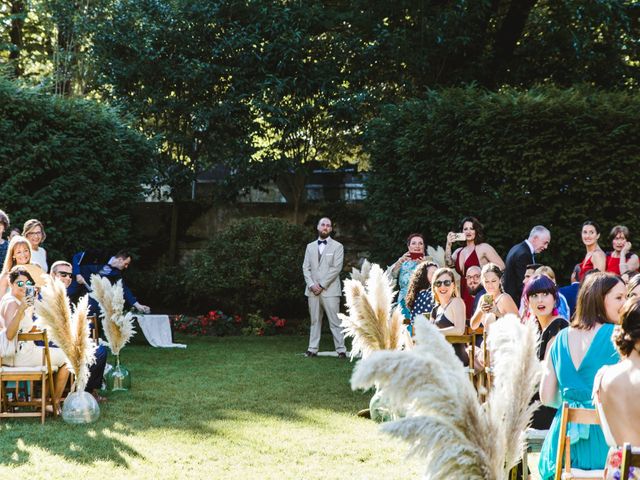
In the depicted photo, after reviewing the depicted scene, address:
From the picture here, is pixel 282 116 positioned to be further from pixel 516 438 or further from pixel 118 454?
pixel 516 438

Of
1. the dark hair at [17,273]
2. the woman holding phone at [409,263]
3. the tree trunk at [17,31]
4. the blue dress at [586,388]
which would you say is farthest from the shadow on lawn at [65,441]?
the tree trunk at [17,31]

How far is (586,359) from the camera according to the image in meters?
4.04

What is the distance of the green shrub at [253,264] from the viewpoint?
52.2 ft

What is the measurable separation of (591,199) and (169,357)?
22.3 ft

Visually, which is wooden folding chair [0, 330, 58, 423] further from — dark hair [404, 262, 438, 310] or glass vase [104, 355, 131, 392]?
dark hair [404, 262, 438, 310]

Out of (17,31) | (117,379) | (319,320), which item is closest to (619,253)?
(319,320)

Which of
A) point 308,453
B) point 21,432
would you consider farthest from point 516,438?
point 21,432

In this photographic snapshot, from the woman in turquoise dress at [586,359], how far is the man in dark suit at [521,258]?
5.61 m

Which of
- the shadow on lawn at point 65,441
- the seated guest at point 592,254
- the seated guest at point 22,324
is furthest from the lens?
the seated guest at point 592,254

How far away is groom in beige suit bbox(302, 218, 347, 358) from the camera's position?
1360 centimetres

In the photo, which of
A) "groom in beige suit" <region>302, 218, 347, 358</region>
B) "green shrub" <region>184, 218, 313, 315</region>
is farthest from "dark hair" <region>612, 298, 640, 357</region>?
"green shrub" <region>184, 218, 313, 315</region>

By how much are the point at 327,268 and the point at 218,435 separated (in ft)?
20.5

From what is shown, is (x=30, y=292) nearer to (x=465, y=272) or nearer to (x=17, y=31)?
(x=465, y=272)

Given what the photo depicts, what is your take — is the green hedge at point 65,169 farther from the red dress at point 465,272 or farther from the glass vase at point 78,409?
the red dress at point 465,272
